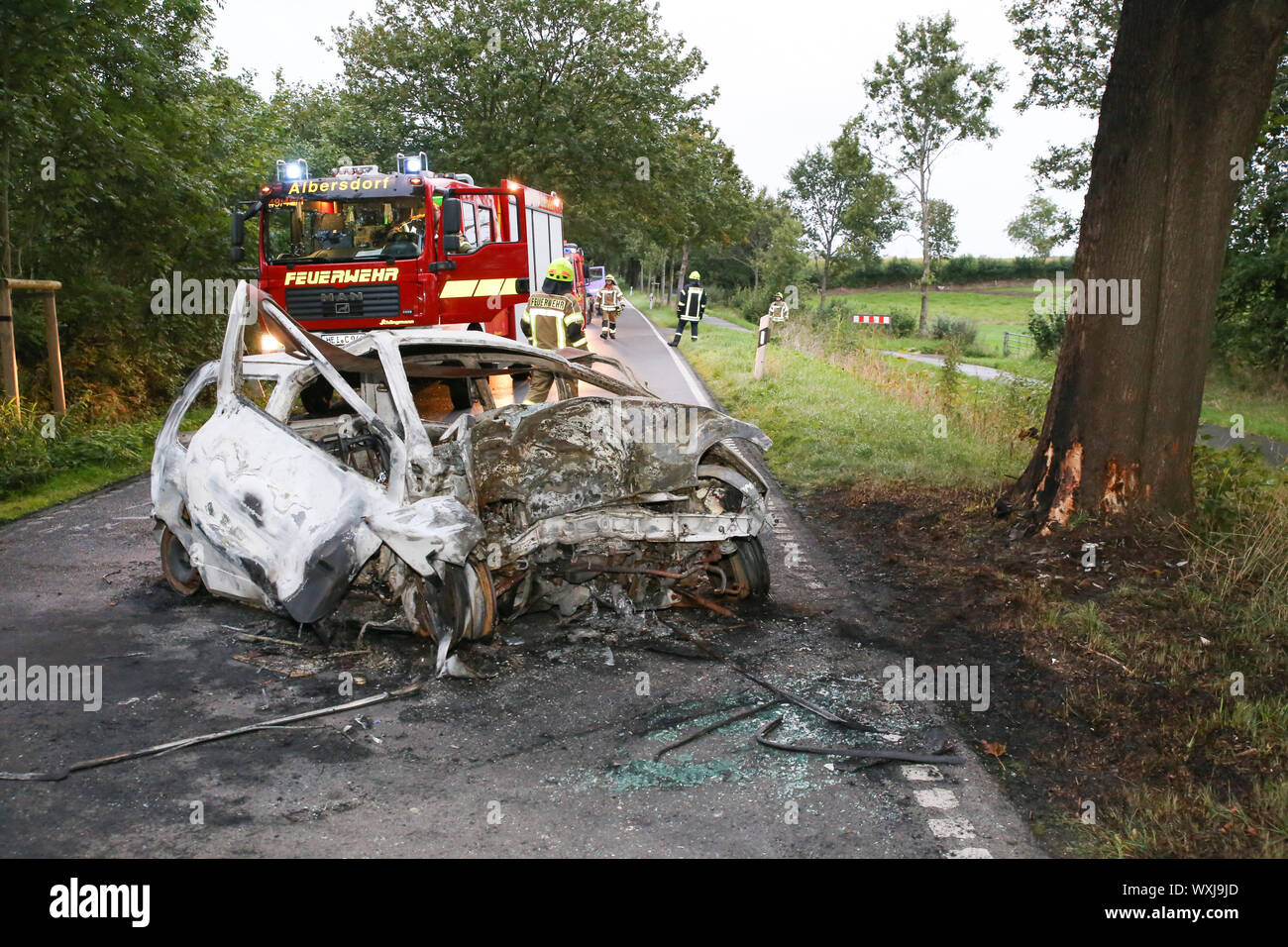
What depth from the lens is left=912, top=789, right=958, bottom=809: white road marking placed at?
12.3 feet

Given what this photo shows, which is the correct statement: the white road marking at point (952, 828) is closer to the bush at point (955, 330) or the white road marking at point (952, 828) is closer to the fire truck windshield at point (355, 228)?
the fire truck windshield at point (355, 228)

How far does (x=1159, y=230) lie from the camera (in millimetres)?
6832

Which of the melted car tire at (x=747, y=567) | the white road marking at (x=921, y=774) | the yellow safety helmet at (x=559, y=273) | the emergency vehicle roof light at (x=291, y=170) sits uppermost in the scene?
the emergency vehicle roof light at (x=291, y=170)

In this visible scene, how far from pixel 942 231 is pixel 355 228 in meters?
57.2

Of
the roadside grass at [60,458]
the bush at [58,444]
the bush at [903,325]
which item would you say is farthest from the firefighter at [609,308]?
the roadside grass at [60,458]

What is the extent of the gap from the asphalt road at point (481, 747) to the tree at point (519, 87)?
2402 cm

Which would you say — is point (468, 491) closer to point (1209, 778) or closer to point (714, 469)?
point (714, 469)

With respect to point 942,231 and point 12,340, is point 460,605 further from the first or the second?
point 942,231

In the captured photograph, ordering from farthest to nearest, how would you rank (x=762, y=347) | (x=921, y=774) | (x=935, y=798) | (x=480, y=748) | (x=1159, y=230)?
(x=762, y=347) < (x=1159, y=230) < (x=480, y=748) < (x=921, y=774) < (x=935, y=798)

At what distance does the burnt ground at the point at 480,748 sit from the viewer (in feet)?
11.5

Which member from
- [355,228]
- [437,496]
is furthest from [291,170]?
[437,496]

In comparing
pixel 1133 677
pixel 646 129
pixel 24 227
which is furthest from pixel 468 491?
pixel 646 129

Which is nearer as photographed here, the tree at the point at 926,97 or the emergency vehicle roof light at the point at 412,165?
the emergency vehicle roof light at the point at 412,165

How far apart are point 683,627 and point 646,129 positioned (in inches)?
1014
